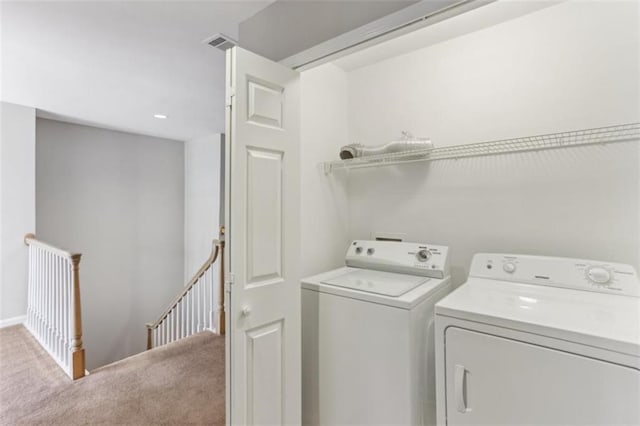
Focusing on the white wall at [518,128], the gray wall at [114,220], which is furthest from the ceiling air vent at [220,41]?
the gray wall at [114,220]

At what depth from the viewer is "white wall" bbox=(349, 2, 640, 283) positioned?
150 cm

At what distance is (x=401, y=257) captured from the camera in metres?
1.92

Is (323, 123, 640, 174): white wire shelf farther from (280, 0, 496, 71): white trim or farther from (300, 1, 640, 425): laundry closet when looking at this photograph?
(280, 0, 496, 71): white trim

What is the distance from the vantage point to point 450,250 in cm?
196

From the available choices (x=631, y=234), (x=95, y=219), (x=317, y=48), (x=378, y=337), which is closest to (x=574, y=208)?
(x=631, y=234)

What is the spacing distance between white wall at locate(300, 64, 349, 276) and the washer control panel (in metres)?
0.90

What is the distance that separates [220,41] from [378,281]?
1.73 meters

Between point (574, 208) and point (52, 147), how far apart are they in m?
5.27

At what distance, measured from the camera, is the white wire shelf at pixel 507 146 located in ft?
4.83

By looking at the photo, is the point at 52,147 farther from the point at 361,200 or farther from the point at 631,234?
the point at 631,234

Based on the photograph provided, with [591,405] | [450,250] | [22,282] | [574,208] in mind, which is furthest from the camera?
[22,282]

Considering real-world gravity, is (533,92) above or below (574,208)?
above

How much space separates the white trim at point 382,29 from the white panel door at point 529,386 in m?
1.19

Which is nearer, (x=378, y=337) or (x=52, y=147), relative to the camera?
(x=378, y=337)
